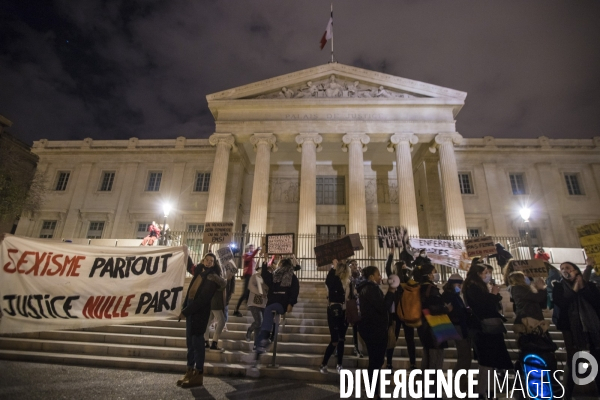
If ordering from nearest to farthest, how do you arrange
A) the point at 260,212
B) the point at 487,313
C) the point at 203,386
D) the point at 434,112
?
1. the point at 487,313
2. the point at 203,386
3. the point at 260,212
4. the point at 434,112

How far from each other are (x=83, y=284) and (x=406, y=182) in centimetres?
1593

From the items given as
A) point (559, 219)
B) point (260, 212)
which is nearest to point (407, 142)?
point (260, 212)

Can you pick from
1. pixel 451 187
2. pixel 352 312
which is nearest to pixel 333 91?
pixel 451 187

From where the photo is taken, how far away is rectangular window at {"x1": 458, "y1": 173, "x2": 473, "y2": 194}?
859 inches

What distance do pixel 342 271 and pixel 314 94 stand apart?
16120 mm

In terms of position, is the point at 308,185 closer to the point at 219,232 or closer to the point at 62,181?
the point at 219,232

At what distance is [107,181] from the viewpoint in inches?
952

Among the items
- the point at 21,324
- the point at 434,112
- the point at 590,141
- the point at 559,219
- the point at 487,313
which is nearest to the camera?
the point at 487,313

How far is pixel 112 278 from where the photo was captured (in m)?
5.87

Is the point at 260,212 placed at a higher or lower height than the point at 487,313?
higher

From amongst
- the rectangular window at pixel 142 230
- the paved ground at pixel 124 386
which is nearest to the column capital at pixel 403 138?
the paved ground at pixel 124 386

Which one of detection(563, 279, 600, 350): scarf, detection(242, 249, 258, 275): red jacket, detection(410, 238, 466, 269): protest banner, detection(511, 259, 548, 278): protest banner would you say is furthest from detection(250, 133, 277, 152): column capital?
detection(563, 279, 600, 350): scarf

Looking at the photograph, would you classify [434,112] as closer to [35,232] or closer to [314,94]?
[314,94]

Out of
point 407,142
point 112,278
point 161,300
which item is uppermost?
point 407,142
